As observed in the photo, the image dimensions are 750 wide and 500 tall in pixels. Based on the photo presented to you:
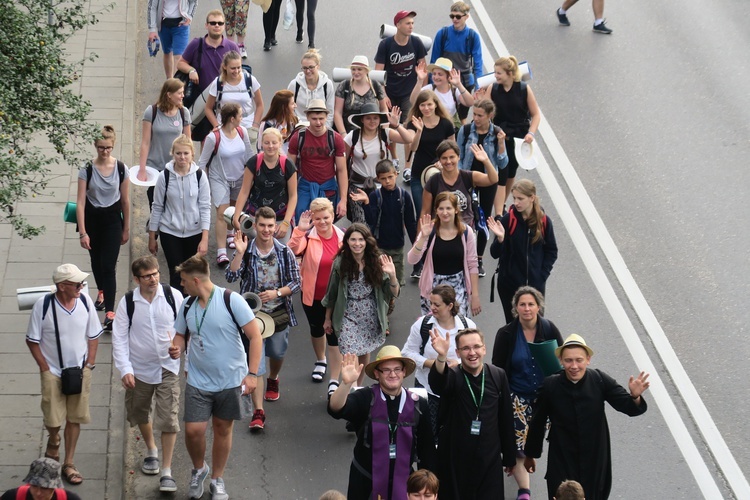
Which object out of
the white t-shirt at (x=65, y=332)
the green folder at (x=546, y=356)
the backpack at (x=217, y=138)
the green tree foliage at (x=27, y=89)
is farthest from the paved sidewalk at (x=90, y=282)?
the green folder at (x=546, y=356)

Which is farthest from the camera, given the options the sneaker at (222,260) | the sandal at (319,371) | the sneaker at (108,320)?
the sneaker at (222,260)

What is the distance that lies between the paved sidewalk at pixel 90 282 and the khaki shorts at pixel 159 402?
496 millimetres

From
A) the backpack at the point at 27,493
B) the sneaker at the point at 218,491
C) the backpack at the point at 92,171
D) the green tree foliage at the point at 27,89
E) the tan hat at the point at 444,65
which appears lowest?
the sneaker at the point at 218,491

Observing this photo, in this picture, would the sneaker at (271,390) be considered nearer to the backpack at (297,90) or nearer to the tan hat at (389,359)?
the tan hat at (389,359)

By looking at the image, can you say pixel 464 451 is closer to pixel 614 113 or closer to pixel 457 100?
pixel 457 100

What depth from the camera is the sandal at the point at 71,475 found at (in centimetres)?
1023

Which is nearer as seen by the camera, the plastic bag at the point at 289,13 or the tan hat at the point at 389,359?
the tan hat at the point at 389,359

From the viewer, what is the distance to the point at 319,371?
11.8 m

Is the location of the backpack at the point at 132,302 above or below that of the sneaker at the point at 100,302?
above

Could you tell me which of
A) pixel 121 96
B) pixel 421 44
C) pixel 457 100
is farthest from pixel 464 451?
pixel 121 96

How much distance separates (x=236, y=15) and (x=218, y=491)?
29.7ft

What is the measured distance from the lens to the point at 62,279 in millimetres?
9852

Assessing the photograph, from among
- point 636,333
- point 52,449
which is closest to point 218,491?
point 52,449

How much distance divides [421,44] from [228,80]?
103 inches
